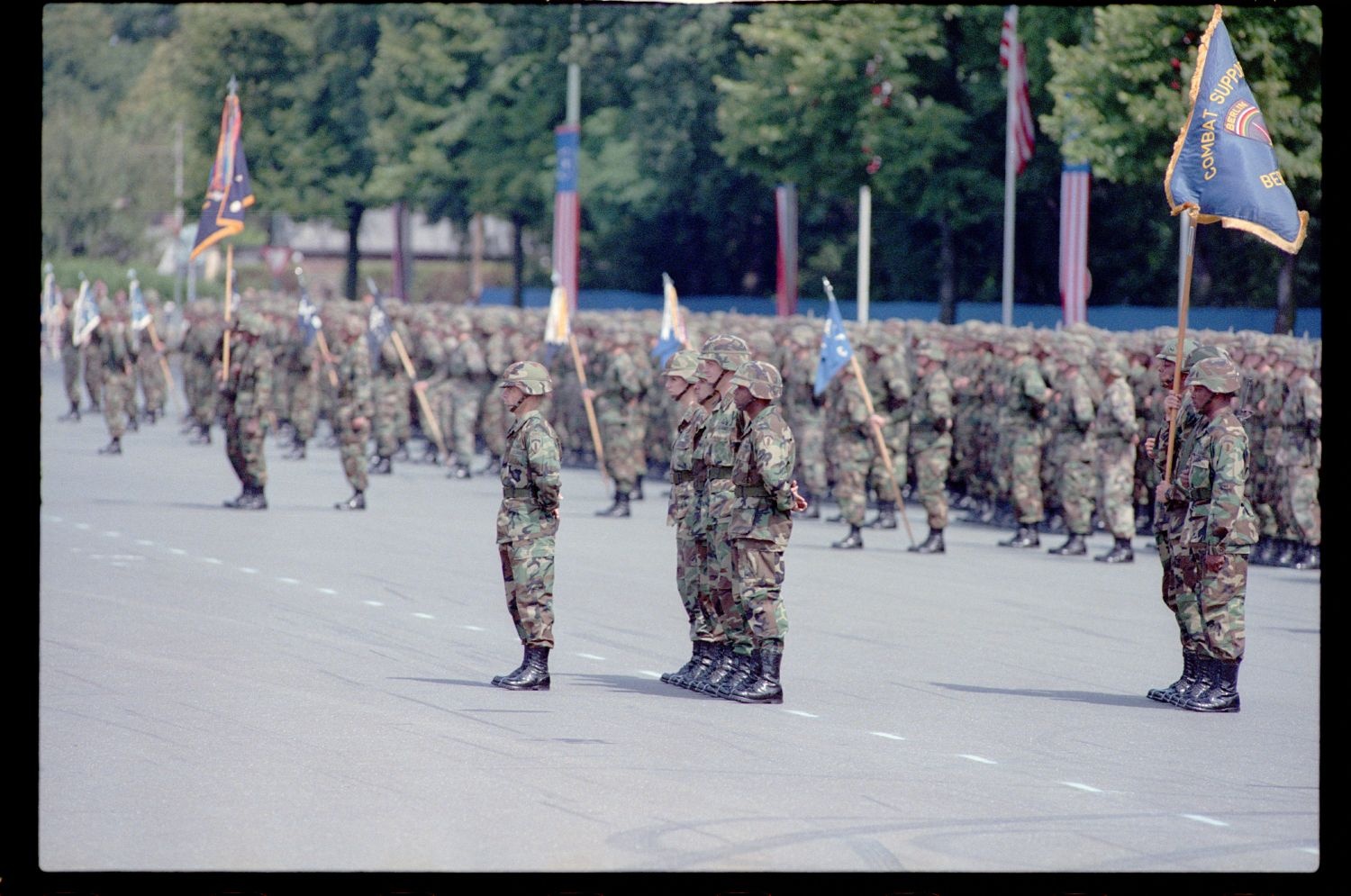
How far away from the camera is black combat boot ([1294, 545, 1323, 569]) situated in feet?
68.5

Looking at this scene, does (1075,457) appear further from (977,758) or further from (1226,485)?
(977,758)

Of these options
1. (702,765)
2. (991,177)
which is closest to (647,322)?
(991,177)

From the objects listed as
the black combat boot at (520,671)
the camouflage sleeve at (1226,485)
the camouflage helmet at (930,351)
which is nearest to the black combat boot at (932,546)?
the camouflage helmet at (930,351)

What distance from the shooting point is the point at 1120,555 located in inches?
827

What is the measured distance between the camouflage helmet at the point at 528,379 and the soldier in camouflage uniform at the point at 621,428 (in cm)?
1165

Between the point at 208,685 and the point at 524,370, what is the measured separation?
2422 mm

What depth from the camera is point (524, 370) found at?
12.9 metres

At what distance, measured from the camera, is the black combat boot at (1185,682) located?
12930mm

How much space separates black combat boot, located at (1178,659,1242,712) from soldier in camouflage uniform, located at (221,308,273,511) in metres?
12.4

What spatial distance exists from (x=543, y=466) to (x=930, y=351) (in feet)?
32.0

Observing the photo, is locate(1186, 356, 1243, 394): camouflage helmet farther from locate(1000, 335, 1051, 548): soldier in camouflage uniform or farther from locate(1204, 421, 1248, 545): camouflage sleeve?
locate(1000, 335, 1051, 548): soldier in camouflage uniform

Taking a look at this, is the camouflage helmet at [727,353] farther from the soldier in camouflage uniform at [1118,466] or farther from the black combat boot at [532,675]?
the soldier in camouflage uniform at [1118,466]

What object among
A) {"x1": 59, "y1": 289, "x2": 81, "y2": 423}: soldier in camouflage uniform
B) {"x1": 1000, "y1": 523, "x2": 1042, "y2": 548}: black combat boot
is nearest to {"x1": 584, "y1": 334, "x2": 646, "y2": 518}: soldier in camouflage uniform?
{"x1": 1000, "y1": 523, "x2": 1042, "y2": 548}: black combat boot

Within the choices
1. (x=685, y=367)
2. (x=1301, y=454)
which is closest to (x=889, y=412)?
(x=1301, y=454)
